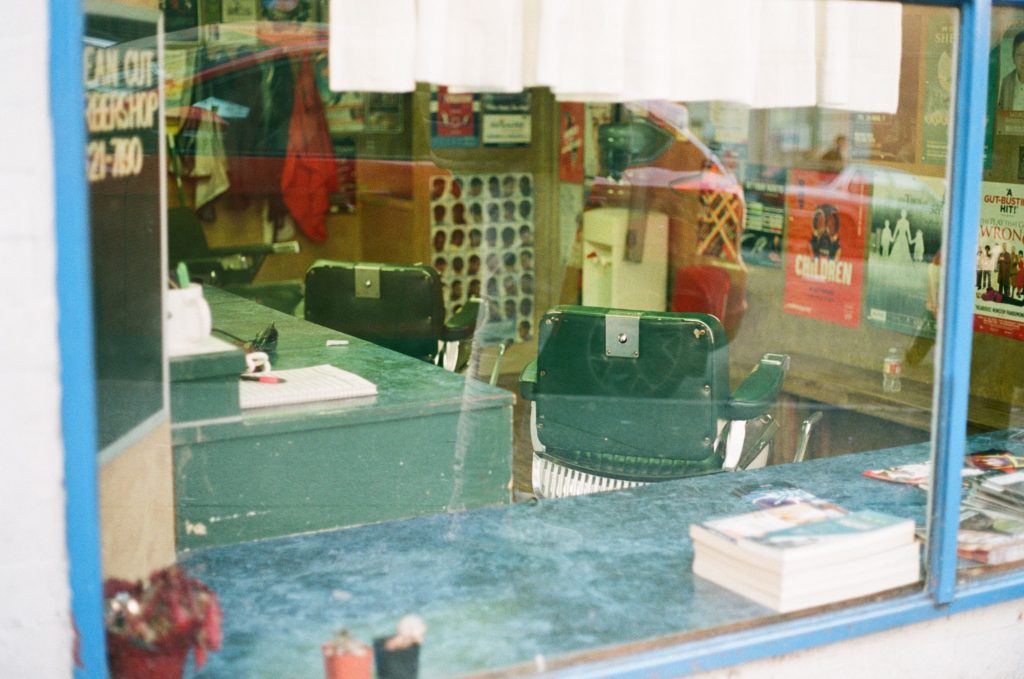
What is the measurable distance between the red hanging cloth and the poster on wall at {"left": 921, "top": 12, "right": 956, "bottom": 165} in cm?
202

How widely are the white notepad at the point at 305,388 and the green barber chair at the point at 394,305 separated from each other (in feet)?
2.83

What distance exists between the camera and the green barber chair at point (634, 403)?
3.54 metres

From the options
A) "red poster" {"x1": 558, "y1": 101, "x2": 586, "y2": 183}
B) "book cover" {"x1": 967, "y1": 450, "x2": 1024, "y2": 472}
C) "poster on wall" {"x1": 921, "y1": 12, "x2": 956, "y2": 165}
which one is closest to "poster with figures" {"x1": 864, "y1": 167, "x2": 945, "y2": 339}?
"poster on wall" {"x1": 921, "y1": 12, "x2": 956, "y2": 165}

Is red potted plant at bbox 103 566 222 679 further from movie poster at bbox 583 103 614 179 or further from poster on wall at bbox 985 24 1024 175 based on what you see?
movie poster at bbox 583 103 614 179

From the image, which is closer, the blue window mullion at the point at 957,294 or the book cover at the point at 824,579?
the book cover at the point at 824,579

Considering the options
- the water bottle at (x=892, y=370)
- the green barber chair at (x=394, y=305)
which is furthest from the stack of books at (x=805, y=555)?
the water bottle at (x=892, y=370)

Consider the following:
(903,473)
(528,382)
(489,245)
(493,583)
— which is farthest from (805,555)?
(489,245)

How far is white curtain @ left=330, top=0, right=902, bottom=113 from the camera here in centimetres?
218

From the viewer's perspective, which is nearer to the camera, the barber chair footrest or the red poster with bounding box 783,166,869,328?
the barber chair footrest

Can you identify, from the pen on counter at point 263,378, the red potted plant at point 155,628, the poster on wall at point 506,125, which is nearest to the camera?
the red potted plant at point 155,628

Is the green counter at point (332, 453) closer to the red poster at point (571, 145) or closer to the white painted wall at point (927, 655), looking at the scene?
the white painted wall at point (927, 655)

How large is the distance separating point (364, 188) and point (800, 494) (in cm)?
317

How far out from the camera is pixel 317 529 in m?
2.61

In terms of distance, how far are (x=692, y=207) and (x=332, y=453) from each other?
3257mm
